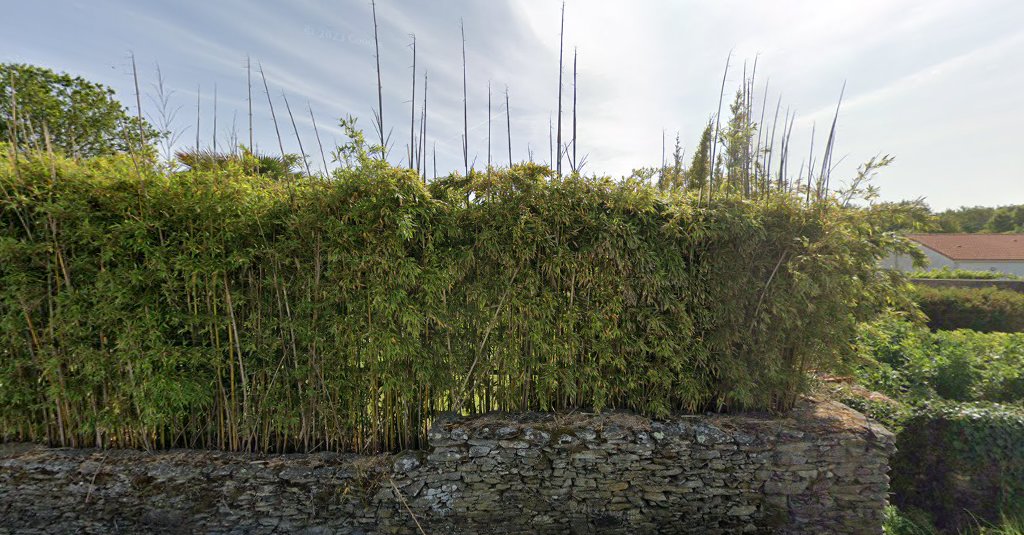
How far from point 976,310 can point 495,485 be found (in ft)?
31.2

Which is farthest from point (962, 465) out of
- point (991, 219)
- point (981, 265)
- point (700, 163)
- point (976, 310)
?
point (991, 219)

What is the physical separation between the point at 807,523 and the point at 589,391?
5.58 ft

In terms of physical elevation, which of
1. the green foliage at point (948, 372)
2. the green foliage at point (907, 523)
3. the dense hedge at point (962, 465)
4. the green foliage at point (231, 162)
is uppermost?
the green foliage at point (231, 162)

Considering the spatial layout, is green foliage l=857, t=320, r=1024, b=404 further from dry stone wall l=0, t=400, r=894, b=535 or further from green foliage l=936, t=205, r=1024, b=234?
green foliage l=936, t=205, r=1024, b=234

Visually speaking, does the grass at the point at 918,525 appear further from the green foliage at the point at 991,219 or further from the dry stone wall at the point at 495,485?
the green foliage at the point at 991,219

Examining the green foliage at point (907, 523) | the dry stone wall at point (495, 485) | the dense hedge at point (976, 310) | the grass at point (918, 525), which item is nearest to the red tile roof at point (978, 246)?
the dense hedge at point (976, 310)

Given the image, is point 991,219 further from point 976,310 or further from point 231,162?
point 231,162

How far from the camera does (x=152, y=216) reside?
7.67ft

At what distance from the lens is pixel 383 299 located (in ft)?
7.79

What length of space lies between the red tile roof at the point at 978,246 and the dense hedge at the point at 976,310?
1869cm

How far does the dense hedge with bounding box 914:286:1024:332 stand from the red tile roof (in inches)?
736

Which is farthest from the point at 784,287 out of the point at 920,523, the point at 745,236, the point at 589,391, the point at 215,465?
the point at 215,465

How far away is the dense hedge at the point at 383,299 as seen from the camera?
235 cm

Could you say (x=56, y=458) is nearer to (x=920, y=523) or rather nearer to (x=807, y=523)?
(x=807, y=523)
